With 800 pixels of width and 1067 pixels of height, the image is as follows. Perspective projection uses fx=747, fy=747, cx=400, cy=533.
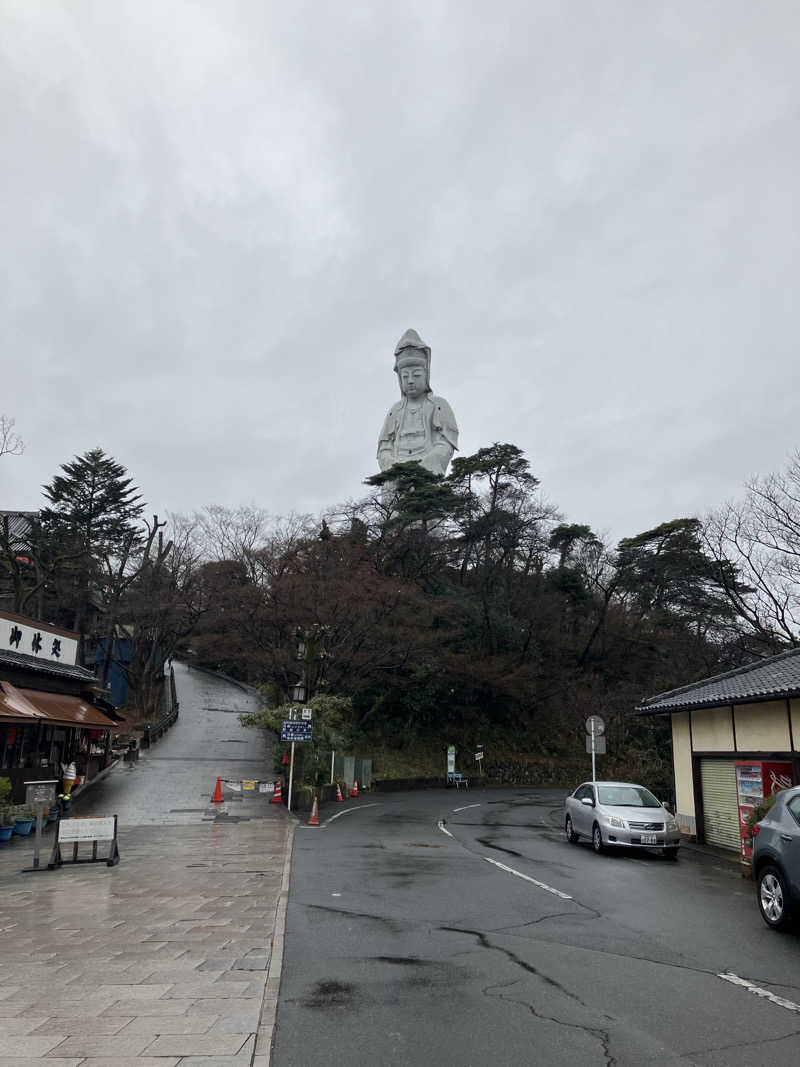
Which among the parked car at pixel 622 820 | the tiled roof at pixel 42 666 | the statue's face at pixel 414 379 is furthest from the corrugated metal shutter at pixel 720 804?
the statue's face at pixel 414 379

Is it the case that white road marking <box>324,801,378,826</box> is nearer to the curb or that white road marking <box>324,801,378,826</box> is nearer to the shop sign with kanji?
the shop sign with kanji

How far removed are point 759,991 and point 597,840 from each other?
9.41 m

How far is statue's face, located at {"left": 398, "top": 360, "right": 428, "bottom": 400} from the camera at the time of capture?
5769 centimetres

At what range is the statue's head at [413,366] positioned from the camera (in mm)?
57781

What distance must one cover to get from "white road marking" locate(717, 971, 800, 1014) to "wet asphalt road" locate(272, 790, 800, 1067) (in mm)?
63

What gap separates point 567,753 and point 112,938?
4035cm

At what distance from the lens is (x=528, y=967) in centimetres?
648

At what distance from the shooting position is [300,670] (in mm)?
30453

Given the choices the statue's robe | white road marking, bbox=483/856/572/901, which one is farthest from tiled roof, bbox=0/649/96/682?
the statue's robe

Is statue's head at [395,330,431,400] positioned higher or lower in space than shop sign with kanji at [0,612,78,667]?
higher

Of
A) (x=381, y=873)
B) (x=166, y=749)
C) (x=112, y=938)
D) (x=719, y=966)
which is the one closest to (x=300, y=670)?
(x=166, y=749)

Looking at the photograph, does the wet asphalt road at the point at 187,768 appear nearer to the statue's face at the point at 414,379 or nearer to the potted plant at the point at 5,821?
the potted plant at the point at 5,821

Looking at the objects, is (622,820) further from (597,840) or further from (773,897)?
(773,897)

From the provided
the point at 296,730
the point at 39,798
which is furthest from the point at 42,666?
the point at 39,798
